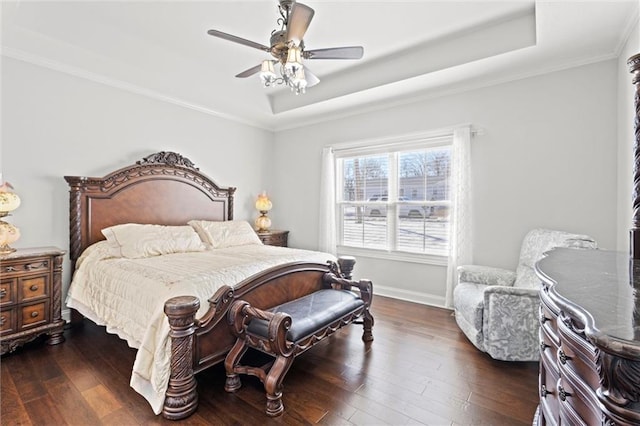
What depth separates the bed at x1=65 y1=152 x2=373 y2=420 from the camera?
1834 mm

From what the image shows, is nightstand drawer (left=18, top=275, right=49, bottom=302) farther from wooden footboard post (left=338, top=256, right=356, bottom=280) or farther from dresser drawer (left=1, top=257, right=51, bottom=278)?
wooden footboard post (left=338, top=256, right=356, bottom=280)

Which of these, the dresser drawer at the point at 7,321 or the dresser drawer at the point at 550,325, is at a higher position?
the dresser drawer at the point at 550,325

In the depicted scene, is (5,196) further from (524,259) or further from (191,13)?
(524,259)

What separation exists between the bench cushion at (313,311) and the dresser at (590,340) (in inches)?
52.2

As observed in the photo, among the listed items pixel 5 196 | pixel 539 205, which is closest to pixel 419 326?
pixel 539 205

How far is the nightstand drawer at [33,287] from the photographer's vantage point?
254cm

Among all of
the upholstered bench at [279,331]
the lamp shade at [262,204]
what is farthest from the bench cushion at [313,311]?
the lamp shade at [262,204]

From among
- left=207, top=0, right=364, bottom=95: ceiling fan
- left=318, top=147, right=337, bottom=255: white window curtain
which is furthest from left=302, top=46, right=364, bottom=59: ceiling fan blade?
left=318, top=147, right=337, bottom=255: white window curtain

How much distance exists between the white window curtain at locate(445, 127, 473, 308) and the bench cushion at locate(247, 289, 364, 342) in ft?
5.03

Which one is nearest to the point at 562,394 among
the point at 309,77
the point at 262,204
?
the point at 309,77

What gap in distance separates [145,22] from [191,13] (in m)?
0.54

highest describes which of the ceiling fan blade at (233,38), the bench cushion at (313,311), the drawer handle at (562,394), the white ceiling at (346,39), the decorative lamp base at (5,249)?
the white ceiling at (346,39)

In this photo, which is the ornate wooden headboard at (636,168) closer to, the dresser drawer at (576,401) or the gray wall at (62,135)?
the dresser drawer at (576,401)

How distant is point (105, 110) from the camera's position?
11.4ft
